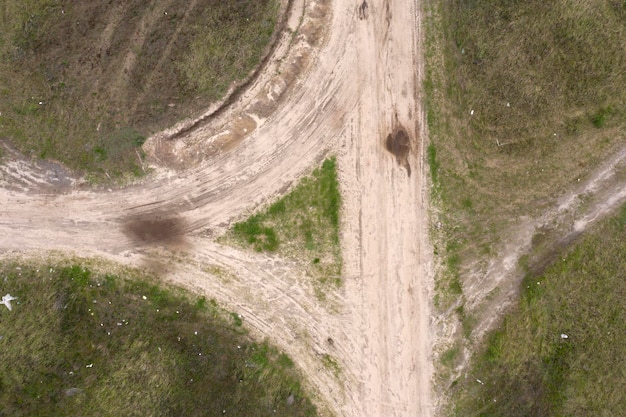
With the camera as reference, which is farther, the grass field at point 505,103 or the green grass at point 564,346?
the grass field at point 505,103

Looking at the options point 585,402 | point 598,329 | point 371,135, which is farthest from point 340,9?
point 585,402

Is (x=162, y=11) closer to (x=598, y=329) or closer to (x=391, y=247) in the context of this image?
(x=391, y=247)

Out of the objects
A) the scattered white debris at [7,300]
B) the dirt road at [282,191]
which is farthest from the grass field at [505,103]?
the scattered white debris at [7,300]

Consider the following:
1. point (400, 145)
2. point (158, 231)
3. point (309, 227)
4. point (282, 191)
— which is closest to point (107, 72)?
point (158, 231)

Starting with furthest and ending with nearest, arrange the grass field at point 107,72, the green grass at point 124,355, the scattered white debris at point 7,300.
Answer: the grass field at point 107,72 < the scattered white debris at point 7,300 < the green grass at point 124,355

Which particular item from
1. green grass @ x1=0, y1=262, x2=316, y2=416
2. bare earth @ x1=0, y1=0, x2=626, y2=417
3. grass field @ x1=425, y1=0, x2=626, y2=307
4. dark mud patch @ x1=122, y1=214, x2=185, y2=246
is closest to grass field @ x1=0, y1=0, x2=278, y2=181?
bare earth @ x1=0, y1=0, x2=626, y2=417

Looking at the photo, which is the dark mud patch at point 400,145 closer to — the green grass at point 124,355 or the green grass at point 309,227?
the green grass at point 309,227

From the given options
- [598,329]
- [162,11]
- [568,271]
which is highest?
[162,11]

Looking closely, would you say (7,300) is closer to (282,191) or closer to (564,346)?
(282,191)
